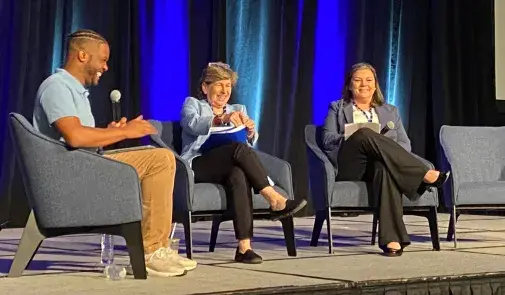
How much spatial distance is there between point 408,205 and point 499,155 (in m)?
1.05

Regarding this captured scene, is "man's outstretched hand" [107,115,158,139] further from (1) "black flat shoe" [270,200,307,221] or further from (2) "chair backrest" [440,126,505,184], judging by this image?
(2) "chair backrest" [440,126,505,184]

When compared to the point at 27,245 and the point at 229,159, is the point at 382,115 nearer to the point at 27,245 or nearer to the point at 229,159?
the point at 229,159

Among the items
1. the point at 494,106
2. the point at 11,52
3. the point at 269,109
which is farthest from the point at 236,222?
the point at 494,106

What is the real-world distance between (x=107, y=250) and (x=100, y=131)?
0.63 meters

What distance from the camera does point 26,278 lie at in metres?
3.00

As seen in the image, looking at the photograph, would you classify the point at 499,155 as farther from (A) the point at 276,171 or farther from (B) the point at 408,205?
(A) the point at 276,171

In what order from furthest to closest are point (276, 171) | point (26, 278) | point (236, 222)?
point (276, 171)
point (236, 222)
point (26, 278)

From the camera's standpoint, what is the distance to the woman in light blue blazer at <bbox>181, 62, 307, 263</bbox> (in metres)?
3.50

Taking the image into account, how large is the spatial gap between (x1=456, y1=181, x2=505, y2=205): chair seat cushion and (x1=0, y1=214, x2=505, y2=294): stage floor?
22 centimetres

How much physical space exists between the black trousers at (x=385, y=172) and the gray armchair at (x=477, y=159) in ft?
1.60

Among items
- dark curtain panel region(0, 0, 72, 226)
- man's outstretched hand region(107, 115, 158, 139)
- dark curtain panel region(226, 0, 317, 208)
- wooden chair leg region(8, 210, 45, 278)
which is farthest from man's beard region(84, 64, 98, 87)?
dark curtain panel region(226, 0, 317, 208)

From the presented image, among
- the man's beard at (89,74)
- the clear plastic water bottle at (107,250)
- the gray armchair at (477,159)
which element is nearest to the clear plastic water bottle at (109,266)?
the clear plastic water bottle at (107,250)

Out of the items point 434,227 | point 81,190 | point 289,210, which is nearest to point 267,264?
point 289,210

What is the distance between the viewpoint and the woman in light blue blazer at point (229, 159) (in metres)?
3.50
